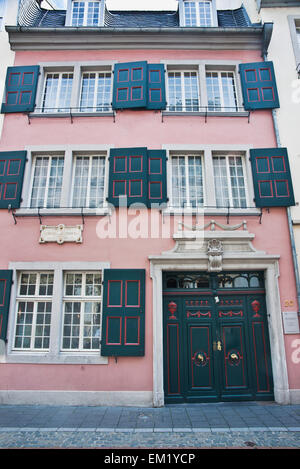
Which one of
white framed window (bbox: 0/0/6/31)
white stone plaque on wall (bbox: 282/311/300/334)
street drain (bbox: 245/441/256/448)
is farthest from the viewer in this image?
white framed window (bbox: 0/0/6/31)

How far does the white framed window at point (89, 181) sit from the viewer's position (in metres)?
7.75

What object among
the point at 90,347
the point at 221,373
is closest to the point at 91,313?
the point at 90,347

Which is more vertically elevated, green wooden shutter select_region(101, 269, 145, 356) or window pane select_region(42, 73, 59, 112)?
window pane select_region(42, 73, 59, 112)

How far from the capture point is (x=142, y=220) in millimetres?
7355

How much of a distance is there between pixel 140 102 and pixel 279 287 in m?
6.13

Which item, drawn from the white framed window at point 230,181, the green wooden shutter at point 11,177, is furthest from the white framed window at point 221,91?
the green wooden shutter at point 11,177

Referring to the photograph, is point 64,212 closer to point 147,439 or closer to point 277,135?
point 147,439

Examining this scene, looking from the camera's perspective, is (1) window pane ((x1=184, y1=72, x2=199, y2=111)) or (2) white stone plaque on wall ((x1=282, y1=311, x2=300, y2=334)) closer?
(2) white stone plaque on wall ((x1=282, y1=311, x2=300, y2=334))

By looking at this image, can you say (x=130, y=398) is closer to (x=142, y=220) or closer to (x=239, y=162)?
(x=142, y=220)

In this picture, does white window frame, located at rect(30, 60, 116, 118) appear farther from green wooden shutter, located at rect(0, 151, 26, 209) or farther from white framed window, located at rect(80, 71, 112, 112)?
green wooden shutter, located at rect(0, 151, 26, 209)

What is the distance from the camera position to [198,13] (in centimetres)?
957

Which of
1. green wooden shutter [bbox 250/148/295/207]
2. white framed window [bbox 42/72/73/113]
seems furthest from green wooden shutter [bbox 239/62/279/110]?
white framed window [bbox 42/72/73/113]

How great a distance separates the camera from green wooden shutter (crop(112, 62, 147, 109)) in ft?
26.7

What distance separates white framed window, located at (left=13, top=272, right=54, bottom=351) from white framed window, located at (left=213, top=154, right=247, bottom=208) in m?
4.92
